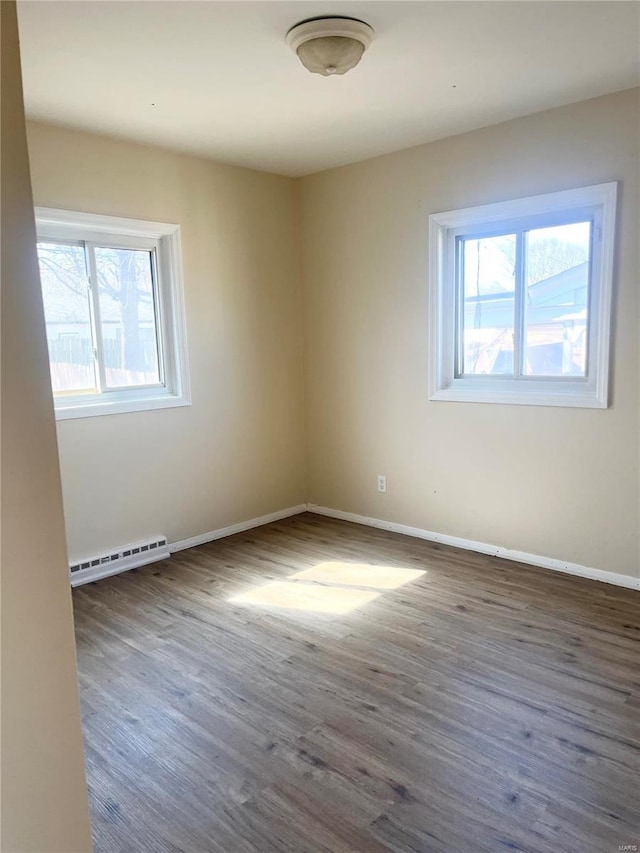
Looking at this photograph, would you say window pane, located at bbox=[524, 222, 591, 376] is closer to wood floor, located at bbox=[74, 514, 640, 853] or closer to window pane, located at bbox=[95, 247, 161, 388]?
wood floor, located at bbox=[74, 514, 640, 853]

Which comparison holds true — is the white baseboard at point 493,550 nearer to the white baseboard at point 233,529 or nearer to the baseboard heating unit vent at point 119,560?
the white baseboard at point 233,529

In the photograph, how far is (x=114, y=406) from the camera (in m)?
3.70

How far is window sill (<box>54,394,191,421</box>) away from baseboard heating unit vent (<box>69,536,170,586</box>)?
854 mm

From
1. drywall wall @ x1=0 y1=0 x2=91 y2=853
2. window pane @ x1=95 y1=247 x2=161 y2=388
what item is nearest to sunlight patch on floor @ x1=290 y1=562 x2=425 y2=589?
window pane @ x1=95 y1=247 x2=161 y2=388

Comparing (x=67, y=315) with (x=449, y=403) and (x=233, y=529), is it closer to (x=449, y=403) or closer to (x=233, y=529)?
(x=233, y=529)

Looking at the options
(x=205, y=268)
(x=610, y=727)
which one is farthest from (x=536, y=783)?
(x=205, y=268)

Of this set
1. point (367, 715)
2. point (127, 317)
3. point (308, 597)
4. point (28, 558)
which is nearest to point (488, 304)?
point (308, 597)

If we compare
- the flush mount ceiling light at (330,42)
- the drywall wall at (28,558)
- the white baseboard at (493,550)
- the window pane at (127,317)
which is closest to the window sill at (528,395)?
the white baseboard at (493,550)

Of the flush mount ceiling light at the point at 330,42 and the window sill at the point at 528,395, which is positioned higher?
the flush mount ceiling light at the point at 330,42

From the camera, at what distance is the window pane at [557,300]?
132 inches

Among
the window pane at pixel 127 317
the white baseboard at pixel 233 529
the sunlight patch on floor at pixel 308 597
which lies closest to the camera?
the sunlight patch on floor at pixel 308 597

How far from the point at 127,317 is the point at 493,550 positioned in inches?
108

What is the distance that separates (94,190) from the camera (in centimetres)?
349

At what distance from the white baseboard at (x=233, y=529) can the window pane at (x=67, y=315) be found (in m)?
1.22
